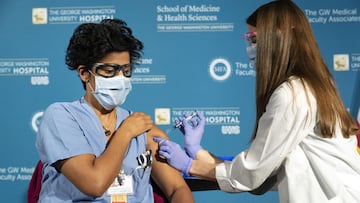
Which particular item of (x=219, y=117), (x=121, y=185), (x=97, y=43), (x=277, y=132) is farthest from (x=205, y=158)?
(x=219, y=117)

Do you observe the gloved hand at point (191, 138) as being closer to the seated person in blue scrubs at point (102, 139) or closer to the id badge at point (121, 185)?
the seated person in blue scrubs at point (102, 139)

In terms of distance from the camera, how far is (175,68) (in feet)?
10.9

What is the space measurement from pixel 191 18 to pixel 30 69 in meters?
1.10

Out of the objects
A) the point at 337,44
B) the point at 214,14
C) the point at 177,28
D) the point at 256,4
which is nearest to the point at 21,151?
the point at 177,28

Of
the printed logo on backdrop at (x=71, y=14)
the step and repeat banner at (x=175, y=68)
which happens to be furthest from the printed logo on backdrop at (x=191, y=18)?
the printed logo on backdrop at (x=71, y=14)

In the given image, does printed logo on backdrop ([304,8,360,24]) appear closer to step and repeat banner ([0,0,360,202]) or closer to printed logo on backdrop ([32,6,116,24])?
step and repeat banner ([0,0,360,202])

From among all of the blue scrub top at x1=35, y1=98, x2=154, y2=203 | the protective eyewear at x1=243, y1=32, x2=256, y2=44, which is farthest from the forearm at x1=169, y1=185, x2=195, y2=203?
the protective eyewear at x1=243, y1=32, x2=256, y2=44

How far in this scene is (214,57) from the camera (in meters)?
3.32

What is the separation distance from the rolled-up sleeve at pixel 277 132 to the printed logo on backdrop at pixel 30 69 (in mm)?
2057

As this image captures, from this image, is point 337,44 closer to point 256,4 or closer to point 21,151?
point 256,4

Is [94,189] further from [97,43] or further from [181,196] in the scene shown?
[97,43]

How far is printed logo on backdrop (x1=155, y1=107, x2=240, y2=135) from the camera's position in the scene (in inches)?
131

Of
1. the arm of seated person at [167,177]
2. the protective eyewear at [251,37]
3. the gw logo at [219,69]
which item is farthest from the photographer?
the gw logo at [219,69]

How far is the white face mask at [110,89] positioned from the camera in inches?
73.3
